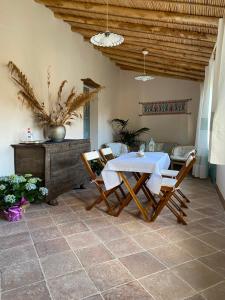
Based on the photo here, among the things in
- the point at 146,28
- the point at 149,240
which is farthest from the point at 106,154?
the point at 146,28

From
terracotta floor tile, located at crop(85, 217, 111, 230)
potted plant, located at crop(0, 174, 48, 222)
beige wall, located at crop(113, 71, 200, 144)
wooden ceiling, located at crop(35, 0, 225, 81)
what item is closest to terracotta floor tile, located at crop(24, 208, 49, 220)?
potted plant, located at crop(0, 174, 48, 222)

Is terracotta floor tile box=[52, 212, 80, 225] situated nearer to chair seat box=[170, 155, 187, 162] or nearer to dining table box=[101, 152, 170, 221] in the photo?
dining table box=[101, 152, 170, 221]

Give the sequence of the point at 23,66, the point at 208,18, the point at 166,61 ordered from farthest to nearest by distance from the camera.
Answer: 1. the point at 166,61
2. the point at 23,66
3. the point at 208,18

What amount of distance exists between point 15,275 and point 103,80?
17.9 feet

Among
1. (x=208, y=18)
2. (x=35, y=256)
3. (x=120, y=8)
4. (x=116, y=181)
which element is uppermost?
(x=120, y=8)

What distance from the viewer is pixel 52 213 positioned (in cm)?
321

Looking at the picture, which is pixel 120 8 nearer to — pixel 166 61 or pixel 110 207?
pixel 166 61

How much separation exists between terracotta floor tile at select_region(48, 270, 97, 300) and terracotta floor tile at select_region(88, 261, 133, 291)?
55 mm

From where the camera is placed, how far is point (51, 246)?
90.8 inches

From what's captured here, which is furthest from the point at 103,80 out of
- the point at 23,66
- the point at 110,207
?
the point at 110,207

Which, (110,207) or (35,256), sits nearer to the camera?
(35,256)

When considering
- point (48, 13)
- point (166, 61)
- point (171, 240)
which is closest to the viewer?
point (171, 240)

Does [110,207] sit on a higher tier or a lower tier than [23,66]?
lower

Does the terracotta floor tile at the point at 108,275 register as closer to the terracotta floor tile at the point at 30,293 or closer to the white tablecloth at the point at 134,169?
the terracotta floor tile at the point at 30,293
